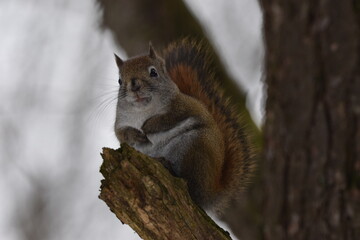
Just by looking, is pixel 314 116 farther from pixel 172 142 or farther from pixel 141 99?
pixel 141 99

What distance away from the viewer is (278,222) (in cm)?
132

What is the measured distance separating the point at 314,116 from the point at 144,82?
1.50 m

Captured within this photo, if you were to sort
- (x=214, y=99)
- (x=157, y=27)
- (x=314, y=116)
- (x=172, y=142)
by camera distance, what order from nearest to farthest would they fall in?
1. (x=314, y=116)
2. (x=172, y=142)
3. (x=214, y=99)
4. (x=157, y=27)

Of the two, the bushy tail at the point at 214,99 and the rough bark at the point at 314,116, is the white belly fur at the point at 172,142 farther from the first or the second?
the rough bark at the point at 314,116

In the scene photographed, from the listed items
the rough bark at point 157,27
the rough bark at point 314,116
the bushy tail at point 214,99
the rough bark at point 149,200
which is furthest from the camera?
the rough bark at point 157,27

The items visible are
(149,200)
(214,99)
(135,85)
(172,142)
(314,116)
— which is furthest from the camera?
(214,99)

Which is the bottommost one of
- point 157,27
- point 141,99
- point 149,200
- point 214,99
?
point 149,200

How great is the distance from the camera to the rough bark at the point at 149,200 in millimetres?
1876

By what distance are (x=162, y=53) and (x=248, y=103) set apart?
1.67ft

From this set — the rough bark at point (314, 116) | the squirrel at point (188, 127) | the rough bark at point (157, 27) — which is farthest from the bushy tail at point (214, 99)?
the rough bark at point (314, 116)

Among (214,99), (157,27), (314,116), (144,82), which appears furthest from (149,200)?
(157,27)

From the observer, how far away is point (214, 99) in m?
2.83

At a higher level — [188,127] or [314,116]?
[188,127]

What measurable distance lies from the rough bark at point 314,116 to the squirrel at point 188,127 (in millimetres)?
1131
